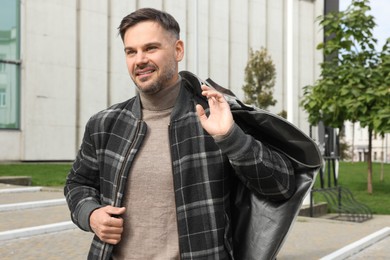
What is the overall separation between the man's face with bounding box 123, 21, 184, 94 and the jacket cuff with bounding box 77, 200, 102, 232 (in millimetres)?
410

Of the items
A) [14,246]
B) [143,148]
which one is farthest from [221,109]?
[14,246]

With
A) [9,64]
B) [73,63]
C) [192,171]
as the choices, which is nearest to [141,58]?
[192,171]

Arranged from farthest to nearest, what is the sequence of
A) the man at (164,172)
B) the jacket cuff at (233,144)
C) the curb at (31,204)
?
1. the curb at (31,204)
2. the man at (164,172)
3. the jacket cuff at (233,144)

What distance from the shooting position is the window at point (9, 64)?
25.6 metres

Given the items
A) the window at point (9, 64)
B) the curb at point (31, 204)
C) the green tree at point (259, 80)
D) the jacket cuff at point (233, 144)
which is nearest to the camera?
the jacket cuff at point (233, 144)

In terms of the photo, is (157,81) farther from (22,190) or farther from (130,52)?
(22,190)

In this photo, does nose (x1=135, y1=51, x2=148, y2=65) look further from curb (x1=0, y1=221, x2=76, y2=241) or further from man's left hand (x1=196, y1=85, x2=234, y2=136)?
curb (x1=0, y1=221, x2=76, y2=241)

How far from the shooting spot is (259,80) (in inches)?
1426

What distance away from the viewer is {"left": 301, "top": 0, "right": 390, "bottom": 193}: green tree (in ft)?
48.3

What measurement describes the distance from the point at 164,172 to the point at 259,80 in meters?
34.7

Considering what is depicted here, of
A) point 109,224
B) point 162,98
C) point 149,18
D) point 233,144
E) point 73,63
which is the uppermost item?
point 73,63

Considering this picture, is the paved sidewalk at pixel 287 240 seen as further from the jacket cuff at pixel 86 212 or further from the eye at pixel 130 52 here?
the eye at pixel 130 52

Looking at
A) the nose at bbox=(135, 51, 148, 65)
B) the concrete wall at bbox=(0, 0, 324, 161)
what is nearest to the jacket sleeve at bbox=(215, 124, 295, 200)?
the nose at bbox=(135, 51, 148, 65)

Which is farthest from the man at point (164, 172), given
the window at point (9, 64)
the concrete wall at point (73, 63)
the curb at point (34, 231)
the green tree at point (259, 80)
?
the green tree at point (259, 80)
